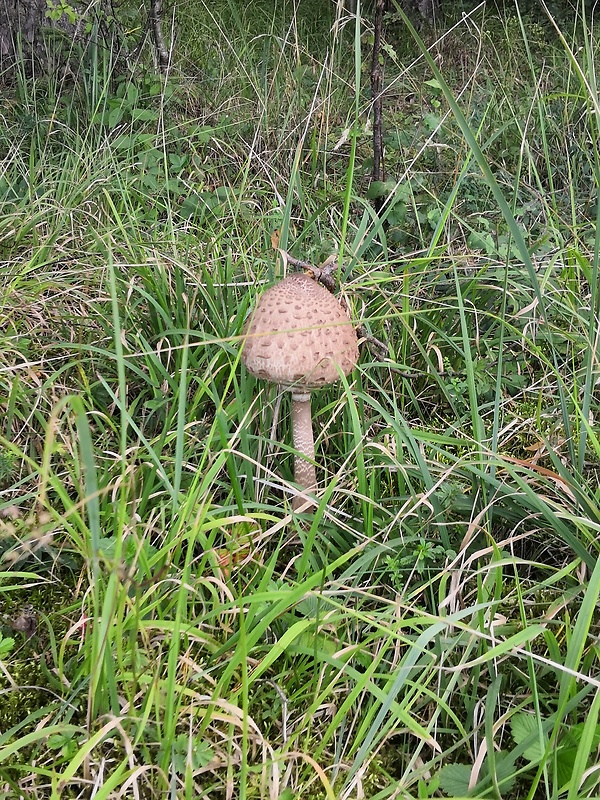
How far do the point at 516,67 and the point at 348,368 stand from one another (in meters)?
3.10

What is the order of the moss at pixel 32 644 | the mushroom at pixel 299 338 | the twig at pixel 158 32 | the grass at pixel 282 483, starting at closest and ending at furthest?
the grass at pixel 282 483 → the moss at pixel 32 644 → the mushroom at pixel 299 338 → the twig at pixel 158 32

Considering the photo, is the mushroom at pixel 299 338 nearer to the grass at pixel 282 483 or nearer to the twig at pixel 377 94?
the grass at pixel 282 483

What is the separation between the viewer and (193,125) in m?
3.33

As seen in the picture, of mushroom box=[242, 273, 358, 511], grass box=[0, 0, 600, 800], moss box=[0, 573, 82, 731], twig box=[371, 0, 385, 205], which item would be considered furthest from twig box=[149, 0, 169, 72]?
moss box=[0, 573, 82, 731]

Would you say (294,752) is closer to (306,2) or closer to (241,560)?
(241,560)

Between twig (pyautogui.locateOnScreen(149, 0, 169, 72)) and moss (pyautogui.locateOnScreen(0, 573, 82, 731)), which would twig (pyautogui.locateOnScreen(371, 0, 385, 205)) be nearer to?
twig (pyautogui.locateOnScreen(149, 0, 169, 72))

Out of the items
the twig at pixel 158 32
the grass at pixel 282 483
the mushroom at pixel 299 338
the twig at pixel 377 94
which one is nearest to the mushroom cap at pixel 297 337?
the mushroom at pixel 299 338

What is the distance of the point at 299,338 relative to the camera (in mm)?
1512

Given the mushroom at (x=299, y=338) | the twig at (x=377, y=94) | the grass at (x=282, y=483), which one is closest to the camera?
the grass at (x=282, y=483)

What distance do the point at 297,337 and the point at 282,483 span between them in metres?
0.52

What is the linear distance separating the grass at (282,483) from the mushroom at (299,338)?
0.46 feet

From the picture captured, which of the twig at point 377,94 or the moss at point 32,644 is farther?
the twig at point 377,94

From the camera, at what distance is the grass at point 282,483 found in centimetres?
116

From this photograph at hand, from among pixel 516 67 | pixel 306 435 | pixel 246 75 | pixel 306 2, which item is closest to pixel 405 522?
pixel 306 435
